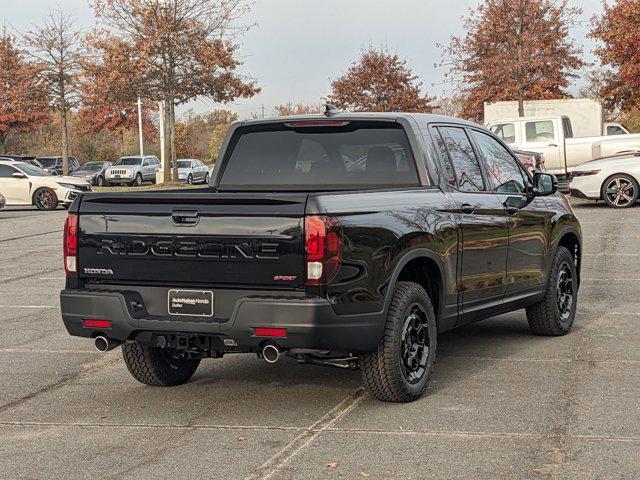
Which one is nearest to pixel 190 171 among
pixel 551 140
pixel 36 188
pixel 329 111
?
pixel 36 188

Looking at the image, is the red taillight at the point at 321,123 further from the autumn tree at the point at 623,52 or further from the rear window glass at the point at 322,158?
the autumn tree at the point at 623,52

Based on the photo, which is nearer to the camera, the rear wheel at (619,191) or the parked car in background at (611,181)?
the parked car in background at (611,181)

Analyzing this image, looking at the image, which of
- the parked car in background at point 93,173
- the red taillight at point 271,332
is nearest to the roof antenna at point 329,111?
the red taillight at point 271,332

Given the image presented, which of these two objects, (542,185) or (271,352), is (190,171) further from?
(271,352)

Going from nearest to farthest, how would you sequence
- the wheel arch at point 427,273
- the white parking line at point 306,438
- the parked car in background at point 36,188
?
the white parking line at point 306,438, the wheel arch at point 427,273, the parked car in background at point 36,188

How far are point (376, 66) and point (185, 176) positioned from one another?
49.2ft

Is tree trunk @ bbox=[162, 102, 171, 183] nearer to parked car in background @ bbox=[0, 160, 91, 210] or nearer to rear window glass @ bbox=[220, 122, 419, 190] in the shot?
parked car in background @ bbox=[0, 160, 91, 210]

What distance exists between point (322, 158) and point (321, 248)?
6.03 feet

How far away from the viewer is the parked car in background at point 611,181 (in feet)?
74.8

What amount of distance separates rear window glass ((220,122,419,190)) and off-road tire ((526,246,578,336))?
2.10 m

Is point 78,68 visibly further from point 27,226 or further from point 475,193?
point 475,193

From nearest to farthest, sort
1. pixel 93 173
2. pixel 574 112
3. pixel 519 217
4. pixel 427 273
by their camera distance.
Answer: pixel 427 273 < pixel 519 217 < pixel 574 112 < pixel 93 173

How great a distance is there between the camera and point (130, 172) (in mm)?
53438

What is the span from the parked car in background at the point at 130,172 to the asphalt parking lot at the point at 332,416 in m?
44.9
